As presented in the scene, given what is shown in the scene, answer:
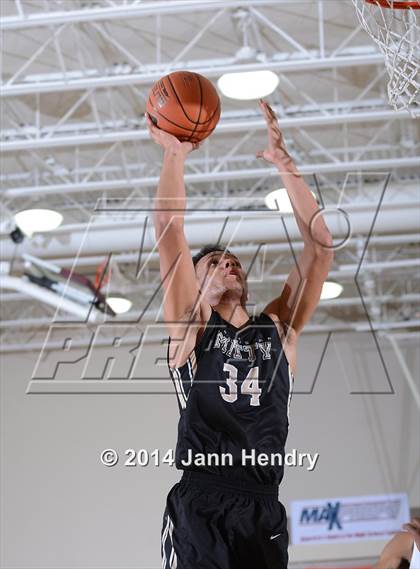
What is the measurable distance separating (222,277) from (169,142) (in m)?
0.56

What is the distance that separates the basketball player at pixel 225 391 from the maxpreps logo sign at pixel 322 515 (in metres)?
10.8

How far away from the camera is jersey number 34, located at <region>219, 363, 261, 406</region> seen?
10.3 ft

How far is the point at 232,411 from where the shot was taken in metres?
3.11

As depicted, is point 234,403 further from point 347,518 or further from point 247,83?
point 347,518

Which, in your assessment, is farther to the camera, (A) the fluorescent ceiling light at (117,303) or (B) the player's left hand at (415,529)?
(A) the fluorescent ceiling light at (117,303)

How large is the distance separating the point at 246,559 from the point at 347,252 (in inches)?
364

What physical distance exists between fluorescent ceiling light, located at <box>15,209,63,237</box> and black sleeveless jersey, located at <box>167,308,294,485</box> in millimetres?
5822

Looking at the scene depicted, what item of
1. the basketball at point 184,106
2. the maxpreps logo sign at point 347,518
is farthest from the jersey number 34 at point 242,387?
the maxpreps logo sign at point 347,518

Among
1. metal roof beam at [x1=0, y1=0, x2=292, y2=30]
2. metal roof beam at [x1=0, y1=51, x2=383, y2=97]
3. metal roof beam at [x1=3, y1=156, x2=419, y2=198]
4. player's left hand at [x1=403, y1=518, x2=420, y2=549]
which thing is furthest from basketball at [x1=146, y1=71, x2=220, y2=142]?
metal roof beam at [x1=3, y1=156, x2=419, y2=198]

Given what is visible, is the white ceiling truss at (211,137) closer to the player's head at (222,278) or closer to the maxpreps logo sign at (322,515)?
the maxpreps logo sign at (322,515)

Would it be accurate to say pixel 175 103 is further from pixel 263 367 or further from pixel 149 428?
pixel 149 428

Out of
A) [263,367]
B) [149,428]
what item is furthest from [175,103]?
[149,428]

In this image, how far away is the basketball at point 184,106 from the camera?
342 cm

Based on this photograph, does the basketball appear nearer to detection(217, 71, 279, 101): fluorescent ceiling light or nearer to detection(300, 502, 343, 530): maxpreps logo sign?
detection(217, 71, 279, 101): fluorescent ceiling light
